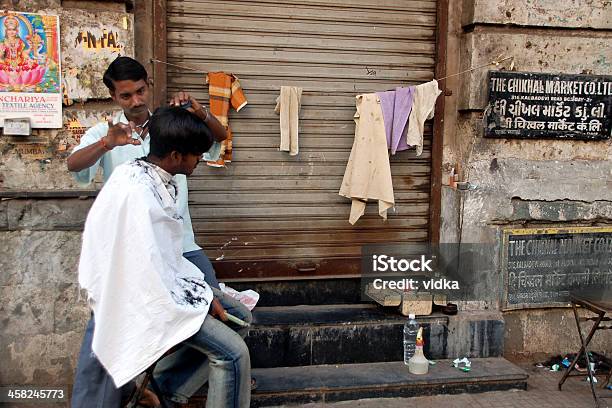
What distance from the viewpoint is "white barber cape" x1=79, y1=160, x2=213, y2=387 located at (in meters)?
2.47

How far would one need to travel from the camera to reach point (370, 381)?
13.9 feet

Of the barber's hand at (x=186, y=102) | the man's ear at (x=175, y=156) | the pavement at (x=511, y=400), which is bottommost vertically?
the pavement at (x=511, y=400)

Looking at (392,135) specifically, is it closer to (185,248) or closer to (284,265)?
(284,265)

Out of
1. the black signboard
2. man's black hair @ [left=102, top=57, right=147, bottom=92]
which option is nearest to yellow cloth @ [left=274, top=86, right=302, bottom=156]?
the black signboard

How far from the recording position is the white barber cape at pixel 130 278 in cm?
247

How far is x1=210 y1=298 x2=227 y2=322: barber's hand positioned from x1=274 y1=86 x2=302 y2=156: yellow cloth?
6.73 ft

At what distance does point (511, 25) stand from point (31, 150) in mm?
3759

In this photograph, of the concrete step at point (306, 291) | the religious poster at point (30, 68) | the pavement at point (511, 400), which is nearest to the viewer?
the religious poster at point (30, 68)

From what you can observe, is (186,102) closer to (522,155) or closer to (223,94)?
(223,94)

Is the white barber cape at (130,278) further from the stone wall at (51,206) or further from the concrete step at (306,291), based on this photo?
the concrete step at (306,291)

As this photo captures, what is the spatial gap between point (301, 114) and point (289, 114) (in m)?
0.15

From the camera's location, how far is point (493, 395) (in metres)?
4.34

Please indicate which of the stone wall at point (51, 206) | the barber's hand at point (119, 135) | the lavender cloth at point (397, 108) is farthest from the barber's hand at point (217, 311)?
the lavender cloth at point (397, 108)

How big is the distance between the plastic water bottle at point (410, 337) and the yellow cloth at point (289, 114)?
1586mm
